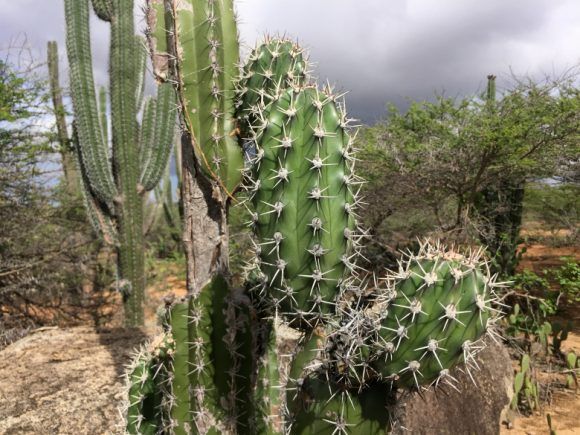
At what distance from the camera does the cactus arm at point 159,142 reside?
23.2 feet

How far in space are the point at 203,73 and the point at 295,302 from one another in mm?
1175

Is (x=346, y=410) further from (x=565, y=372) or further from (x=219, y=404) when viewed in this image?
(x=565, y=372)

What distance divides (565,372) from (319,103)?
17.6 ft

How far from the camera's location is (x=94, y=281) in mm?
8078

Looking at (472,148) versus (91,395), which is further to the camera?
(472,148)

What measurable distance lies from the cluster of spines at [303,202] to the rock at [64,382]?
1.58 m

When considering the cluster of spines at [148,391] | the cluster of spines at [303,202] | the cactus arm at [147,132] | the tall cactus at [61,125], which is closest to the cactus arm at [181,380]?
the cluster of spines at [148,391]

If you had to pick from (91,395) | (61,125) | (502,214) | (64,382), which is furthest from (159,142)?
(502,214)

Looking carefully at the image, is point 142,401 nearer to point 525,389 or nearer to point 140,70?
point 525,389

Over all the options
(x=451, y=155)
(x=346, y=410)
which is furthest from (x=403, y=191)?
(x=346, y=410)

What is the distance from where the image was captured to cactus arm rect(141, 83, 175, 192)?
7.07 meters

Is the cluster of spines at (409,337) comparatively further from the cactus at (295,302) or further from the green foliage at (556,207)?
the green foliage at (556,207)

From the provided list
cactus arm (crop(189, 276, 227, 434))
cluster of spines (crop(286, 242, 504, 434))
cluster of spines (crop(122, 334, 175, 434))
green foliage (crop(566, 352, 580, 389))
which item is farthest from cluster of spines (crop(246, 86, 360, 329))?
green foliage (crop(566, 352, 580, 389))

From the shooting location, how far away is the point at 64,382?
3.96 meters
